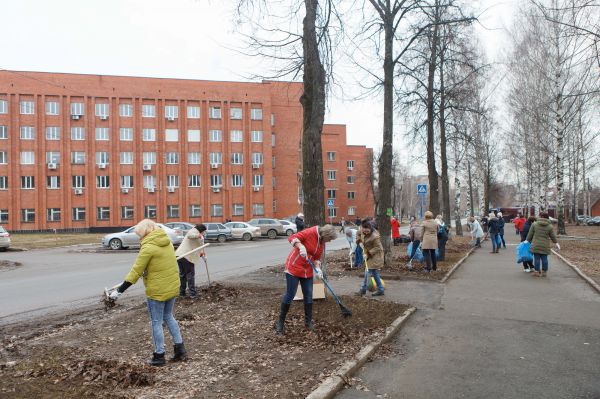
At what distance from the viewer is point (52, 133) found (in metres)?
52.5

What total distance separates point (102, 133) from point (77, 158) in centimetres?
386

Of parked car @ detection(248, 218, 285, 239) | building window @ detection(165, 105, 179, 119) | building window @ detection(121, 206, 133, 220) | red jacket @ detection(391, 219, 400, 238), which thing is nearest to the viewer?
red jacket @ detection(391, 219, 400, 238)

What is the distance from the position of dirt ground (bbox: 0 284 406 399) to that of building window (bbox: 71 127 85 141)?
50.3m

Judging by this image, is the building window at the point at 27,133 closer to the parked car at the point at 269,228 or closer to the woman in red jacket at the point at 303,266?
the parked car at the point at 269,228

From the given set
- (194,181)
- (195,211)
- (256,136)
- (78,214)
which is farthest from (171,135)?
(78,214)

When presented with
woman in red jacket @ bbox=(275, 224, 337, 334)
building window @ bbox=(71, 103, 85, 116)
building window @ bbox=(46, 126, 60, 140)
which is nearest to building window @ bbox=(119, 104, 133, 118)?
building window @ bbox=(71, 103, 85, 116)

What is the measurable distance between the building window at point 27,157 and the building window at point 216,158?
19.1 m

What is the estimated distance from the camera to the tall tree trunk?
969 cm

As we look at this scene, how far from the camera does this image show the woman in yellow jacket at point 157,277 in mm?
5281

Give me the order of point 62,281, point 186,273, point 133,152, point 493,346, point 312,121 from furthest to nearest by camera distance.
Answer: point 133,152
point 62,281
point 312,121
point 186,273
point 493,346

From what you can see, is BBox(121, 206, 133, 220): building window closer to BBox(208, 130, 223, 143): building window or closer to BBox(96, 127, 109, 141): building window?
BBox(96, 127, 109, 141): building window

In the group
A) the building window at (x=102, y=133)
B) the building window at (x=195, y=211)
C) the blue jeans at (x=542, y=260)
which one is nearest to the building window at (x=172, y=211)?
the building window at (x=195, y=211)

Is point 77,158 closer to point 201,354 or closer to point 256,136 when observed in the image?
point 256,136

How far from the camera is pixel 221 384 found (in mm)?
4738
